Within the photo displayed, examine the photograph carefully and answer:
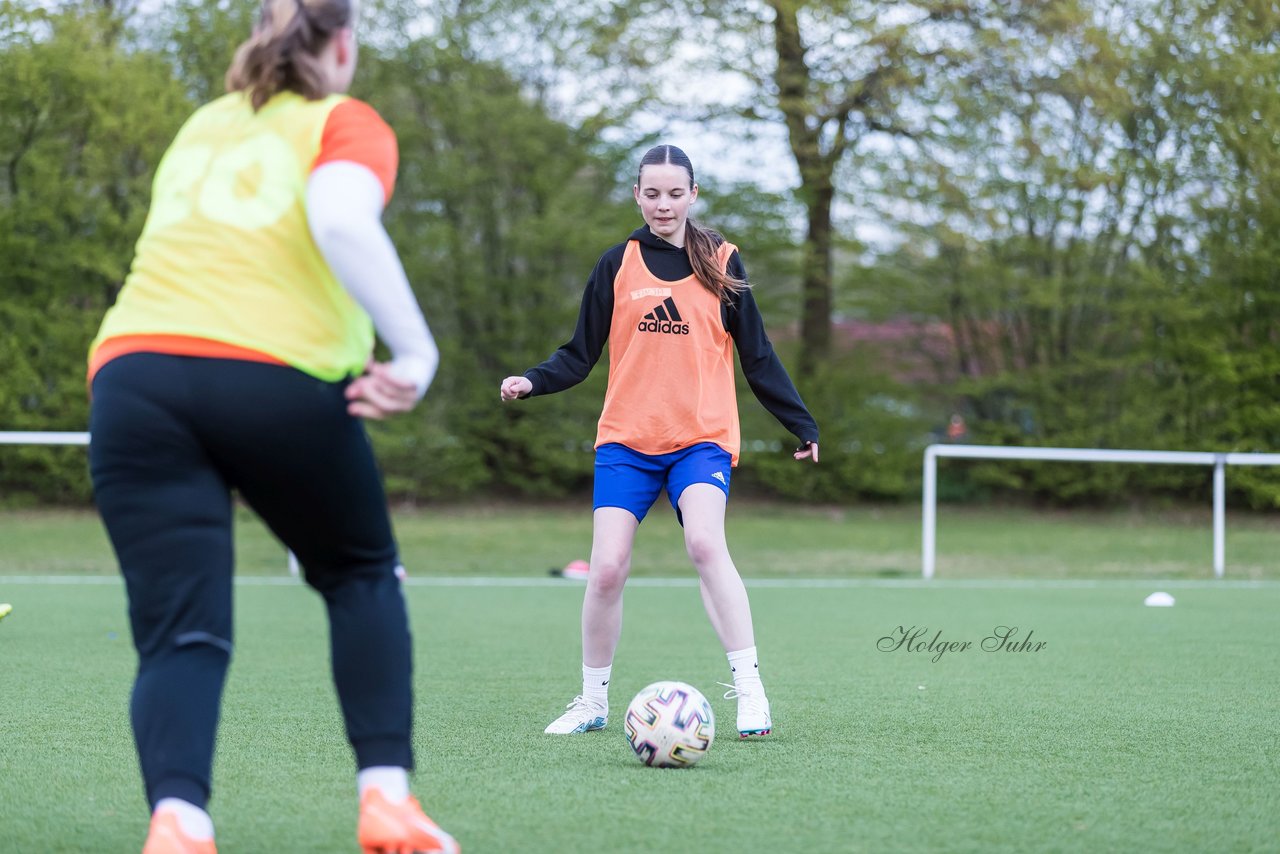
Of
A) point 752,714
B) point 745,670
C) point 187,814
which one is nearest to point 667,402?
point 745,670

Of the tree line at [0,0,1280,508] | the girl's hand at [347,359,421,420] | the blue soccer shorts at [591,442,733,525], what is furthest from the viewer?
the tree line at [0,0,1280,508]

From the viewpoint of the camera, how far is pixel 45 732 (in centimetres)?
440

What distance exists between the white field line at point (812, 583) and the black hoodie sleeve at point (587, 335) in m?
7.20

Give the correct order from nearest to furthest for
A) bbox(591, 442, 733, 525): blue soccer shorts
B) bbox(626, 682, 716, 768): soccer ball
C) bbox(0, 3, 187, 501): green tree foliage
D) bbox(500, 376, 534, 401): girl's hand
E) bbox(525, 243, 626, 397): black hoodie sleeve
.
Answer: bbox(626, 682, 716, 768): soccer ball
bbox(500, 376, 534, 401): girl's hand
bbox(591, 442, 733, 525): blue soccer shorts
bbox(525, 243, 626, 397): black hoodie sleeve
bbox(0, 3, 187, 501): green tree foliage

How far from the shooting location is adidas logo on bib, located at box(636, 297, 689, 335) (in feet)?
14.8

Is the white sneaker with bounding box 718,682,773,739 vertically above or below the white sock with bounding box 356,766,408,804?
below

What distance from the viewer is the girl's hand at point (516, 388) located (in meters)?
A: 4.38

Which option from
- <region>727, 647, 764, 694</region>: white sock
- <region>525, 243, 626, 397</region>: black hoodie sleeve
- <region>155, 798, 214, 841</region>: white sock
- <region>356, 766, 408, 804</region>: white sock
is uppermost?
<region>525, 243, 626, 397</region>: black hoodie sleeve

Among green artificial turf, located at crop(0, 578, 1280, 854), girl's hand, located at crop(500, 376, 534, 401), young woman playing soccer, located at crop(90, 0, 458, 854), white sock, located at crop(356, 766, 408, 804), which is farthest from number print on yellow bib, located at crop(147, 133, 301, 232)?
girl's hand, located at crop(500, 376, 534, 401)

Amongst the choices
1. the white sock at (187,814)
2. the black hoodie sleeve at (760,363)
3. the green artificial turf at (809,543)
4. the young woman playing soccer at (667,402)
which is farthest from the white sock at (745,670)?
the green artificial turf at (809,543)

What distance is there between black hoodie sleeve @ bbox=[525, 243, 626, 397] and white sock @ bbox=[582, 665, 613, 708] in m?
0.92

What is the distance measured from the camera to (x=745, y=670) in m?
4.48

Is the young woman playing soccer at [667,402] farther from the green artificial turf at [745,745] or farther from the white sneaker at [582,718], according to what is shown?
the green artificial turf at [745,745]

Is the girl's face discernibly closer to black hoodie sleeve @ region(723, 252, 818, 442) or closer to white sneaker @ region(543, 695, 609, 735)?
black hoodie sleeve @ region(723, 252, 818, 442)
